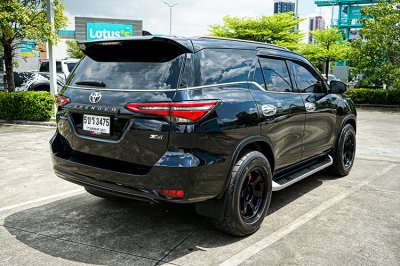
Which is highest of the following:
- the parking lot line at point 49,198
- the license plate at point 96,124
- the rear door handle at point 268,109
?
the rear door handle at point 268,109

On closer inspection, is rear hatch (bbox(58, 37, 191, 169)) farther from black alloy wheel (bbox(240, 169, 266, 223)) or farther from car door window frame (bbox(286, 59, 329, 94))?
car door window frame (bbox(286, 59, 329, 94))

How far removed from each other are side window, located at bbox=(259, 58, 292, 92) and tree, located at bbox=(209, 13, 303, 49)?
21.8 m

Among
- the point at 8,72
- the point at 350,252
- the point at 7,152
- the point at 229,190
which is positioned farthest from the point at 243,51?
the point at 8,72

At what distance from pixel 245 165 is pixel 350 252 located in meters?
1.15

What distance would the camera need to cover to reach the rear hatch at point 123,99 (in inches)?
122

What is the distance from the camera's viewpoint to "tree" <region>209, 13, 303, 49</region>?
84.5 ft

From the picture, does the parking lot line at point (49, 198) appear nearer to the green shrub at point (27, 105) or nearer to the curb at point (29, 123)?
the curb at point (29, 123)

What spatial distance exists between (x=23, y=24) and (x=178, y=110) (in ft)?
35.7

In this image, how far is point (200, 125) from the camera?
121 inches

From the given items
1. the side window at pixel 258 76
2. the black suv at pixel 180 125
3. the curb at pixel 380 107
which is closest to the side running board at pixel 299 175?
the black suv at pixel 180 125

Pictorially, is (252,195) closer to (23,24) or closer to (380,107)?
(23,24)

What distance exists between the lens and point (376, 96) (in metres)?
18.2

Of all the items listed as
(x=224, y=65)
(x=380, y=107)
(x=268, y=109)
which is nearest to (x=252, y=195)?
(x=268, y=109)

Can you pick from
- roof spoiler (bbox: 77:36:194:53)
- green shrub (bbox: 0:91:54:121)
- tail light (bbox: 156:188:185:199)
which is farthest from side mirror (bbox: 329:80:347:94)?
green shrub (bbox: 0:91:54:121)
